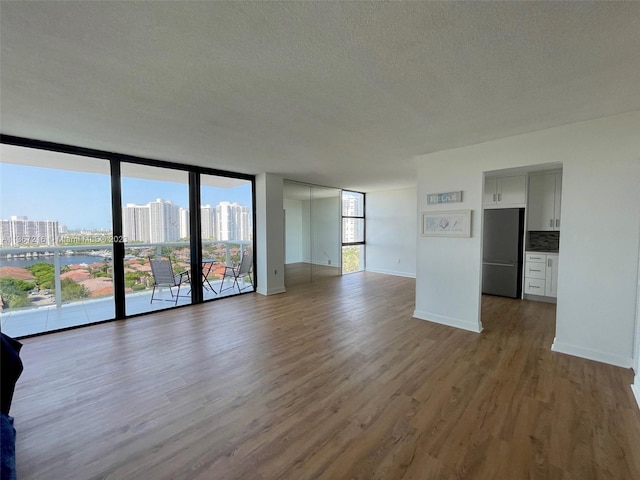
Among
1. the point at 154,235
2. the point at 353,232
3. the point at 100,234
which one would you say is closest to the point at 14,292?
the point at 100,234

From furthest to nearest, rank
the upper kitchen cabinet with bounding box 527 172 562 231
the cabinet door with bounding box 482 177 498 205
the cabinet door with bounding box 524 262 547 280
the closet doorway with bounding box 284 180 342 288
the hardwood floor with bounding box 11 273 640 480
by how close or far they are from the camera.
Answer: the closet doorway with bounding box 284 180 342 288 → the cabinet door with bounding box 482 177 498 205 → the cabinet door with bounding box 524 262 547 280 → the upper kitchen cabinet with bounding box 527 172 562 231 → the hardwood floor with bounding box 11 273 640 480

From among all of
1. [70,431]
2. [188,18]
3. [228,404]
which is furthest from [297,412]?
[188,18]

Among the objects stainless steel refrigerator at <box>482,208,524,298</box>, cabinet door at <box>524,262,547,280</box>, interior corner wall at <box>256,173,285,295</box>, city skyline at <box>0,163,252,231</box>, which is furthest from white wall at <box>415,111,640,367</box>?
city skyline at <box>0,163,252,231</box>

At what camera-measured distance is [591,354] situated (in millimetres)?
2668

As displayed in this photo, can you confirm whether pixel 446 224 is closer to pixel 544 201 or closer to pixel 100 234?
pixel 544 201

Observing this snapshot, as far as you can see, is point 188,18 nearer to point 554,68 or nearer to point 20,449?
point 554,68

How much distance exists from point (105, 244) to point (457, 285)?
4.96 metres

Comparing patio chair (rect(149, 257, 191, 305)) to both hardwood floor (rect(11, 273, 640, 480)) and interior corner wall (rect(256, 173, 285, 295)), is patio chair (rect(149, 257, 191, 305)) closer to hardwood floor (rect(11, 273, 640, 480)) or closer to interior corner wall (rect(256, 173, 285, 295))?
hardwood floor (rect(11, 273, 640, 480))

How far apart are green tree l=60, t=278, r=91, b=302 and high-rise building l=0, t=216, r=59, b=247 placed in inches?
23.1

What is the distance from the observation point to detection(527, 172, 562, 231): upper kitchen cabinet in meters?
4.45

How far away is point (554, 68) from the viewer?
1755mm

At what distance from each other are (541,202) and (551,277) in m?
1.30

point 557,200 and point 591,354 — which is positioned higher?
point 557,200

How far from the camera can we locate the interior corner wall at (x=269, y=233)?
5.22m
